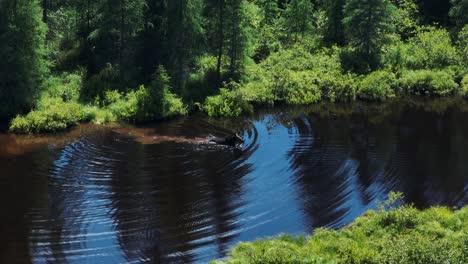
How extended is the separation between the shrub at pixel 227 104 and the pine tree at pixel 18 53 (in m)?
11.4

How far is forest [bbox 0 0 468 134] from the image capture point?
38594mm

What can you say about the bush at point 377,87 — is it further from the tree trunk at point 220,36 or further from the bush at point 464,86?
the tree trunk at point 220,36

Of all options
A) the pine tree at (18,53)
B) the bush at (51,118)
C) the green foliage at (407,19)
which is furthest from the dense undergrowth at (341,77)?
the pine tree at (18,53)

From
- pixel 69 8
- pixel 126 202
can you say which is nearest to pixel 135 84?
pixel 69 8

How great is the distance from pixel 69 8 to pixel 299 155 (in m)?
28.4

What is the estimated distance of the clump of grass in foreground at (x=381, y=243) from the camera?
739 inches

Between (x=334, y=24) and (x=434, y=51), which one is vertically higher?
(x=334, y=24)

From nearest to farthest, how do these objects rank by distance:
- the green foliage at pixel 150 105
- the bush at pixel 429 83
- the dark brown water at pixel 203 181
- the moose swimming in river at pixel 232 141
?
1. the dark brown water at pixel 203 181
2. the moose swimming in river at pixel 232 141
3. the green foliage at pixel 150 105
4. the bush at pixel 429 83

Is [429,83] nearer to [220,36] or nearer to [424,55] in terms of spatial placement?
[424,55]

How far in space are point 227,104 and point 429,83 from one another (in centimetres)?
1669

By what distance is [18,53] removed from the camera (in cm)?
3819

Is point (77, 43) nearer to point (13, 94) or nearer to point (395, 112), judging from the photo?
point (13, 94)

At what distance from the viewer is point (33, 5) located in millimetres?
38375

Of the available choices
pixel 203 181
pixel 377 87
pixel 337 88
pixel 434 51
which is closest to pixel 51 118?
pixel 203 181
